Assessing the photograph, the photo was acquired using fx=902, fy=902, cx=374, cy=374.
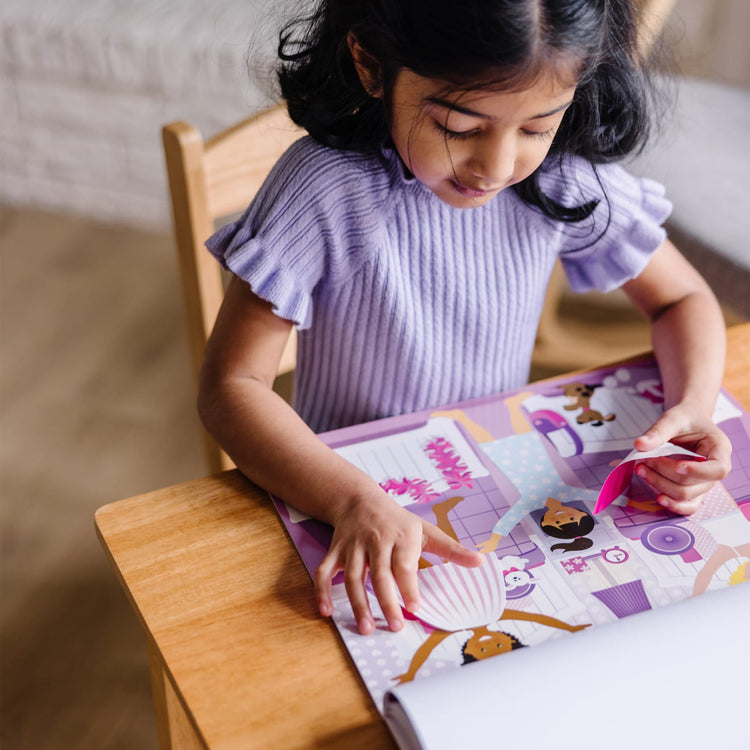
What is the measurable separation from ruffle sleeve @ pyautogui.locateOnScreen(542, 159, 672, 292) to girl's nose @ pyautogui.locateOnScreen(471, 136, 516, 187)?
210 mm

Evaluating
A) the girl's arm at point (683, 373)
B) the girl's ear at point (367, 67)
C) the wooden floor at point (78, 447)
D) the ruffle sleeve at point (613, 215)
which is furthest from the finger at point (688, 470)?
the wooden floor at point (78, 447)

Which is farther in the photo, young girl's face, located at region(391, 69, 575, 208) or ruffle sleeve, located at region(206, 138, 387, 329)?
ruffle sleeve, located at region(206, 138, 387, 329)

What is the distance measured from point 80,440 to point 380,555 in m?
1.19

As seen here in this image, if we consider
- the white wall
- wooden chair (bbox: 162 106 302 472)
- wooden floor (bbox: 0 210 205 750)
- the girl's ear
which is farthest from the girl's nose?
the white wall

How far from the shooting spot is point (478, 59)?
22.7 inches

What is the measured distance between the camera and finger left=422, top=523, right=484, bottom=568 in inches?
23.6

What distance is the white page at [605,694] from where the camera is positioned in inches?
18.6

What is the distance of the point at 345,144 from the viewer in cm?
78

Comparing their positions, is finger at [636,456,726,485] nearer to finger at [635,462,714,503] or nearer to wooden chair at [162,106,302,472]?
finger at [635,462,714,503]

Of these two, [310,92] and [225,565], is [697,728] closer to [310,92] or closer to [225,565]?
[225,565]

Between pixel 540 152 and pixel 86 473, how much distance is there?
117 centimetres

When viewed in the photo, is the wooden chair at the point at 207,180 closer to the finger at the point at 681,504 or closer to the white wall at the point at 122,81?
the finger at the point at 681,504

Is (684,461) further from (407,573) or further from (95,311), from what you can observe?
(95,311)

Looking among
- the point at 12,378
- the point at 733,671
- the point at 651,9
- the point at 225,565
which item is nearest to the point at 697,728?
the point at 733,671
